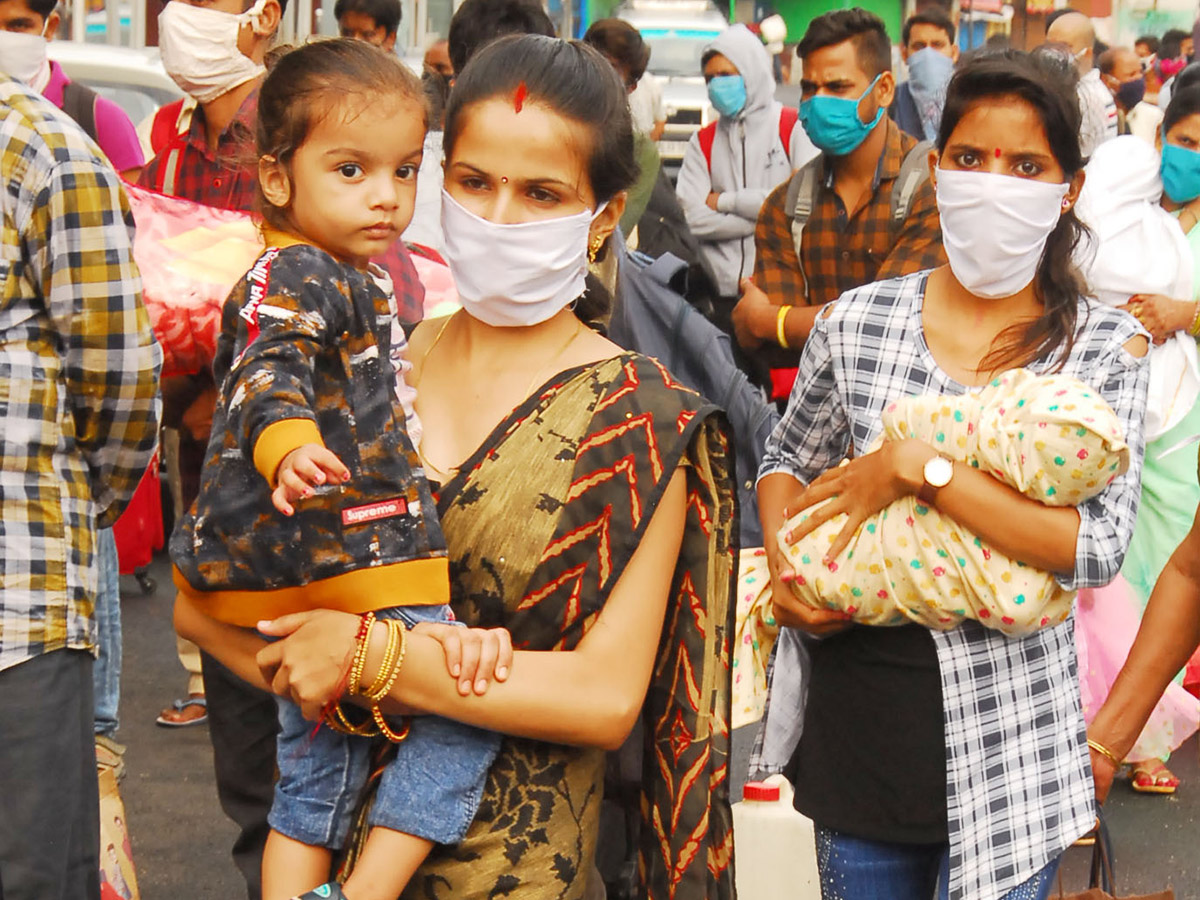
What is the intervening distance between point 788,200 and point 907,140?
0.41 meters

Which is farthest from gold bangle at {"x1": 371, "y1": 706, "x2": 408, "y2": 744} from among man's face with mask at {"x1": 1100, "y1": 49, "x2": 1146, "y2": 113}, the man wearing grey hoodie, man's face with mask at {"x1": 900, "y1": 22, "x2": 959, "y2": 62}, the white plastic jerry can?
man's face with mask at {"x1": 1100, "y1": 49, "x2": 1146, "y2": 113}

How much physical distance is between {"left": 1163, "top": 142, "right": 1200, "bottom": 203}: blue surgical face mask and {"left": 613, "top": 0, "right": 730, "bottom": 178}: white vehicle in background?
231 inches

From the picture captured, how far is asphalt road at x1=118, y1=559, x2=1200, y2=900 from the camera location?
4.75m

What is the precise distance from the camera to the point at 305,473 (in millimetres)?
1914

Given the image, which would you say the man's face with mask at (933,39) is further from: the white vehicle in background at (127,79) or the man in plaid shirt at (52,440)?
the man in plaid shirt at (52,440)

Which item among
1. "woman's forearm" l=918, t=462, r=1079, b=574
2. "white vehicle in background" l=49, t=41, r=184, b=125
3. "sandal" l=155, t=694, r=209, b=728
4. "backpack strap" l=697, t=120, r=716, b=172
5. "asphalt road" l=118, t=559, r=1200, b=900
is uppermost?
"woman's forearm" l=918, t=462, r=1079, b=574

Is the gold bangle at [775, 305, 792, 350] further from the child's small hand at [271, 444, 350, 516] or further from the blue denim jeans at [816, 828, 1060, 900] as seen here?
the child's small hand at [271, 444, 350, 516]

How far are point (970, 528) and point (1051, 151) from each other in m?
0.71

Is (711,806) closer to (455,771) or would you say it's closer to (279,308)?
(455,771)

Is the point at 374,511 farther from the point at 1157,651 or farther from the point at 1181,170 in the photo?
the point at 1181,170

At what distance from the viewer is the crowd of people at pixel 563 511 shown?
6.99 feet

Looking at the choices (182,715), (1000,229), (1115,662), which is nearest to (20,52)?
(182,715)

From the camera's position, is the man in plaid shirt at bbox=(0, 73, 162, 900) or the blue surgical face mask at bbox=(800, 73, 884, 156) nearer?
the man in plaid shirt at bbox=(0, 73, 162, 900)

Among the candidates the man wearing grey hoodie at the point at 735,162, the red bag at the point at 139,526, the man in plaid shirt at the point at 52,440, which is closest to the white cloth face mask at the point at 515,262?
the man in plaid shirt at the point at 52,440
